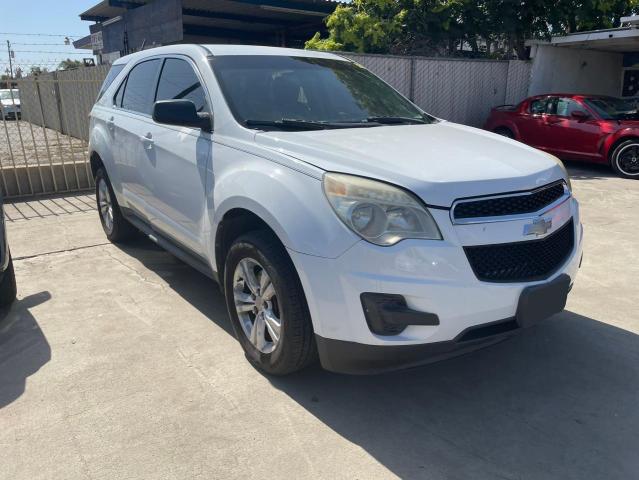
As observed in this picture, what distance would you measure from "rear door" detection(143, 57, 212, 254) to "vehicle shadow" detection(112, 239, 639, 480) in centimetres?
82

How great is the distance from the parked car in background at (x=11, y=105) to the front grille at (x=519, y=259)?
6585 mm

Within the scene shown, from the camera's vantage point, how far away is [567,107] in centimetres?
1047

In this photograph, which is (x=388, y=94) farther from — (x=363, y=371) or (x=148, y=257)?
(x=148, y=257)

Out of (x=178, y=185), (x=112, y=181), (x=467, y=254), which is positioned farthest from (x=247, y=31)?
(x=467, y=254)

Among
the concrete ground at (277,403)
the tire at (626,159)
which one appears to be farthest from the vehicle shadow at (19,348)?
the tire at (626,159)

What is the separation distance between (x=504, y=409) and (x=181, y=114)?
2.43 meters

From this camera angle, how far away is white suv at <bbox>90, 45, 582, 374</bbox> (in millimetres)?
2340

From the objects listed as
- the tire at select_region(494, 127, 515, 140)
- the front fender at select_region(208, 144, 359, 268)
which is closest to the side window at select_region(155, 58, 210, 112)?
the front fender at select_region(208, 144, 359, 268)

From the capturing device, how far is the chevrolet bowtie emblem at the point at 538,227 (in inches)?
99.3

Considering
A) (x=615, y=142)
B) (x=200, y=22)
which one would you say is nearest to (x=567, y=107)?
(x=615, y=142)

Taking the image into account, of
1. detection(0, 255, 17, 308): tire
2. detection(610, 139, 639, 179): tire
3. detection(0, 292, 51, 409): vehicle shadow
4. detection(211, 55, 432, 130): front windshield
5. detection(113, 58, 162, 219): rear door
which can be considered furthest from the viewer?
detection(610, 139, 639, 179): tire

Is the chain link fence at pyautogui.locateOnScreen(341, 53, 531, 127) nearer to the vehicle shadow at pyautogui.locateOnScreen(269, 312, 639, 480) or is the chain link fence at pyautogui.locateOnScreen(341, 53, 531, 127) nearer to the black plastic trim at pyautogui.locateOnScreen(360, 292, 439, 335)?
the vehicle shadow at pyautogui.locateOnScreen(269, 312, 639, 480)

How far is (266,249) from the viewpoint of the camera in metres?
2.70

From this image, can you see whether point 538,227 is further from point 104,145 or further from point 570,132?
point 570,132
